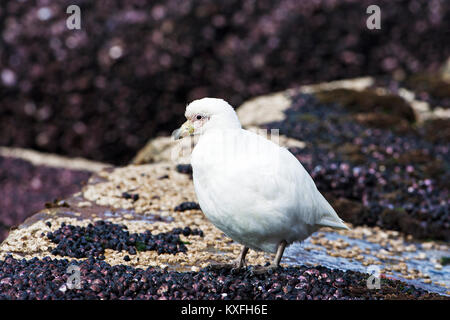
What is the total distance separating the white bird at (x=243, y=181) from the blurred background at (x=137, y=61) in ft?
20.7

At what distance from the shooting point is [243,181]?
404 cm

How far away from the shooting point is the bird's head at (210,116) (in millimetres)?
4184

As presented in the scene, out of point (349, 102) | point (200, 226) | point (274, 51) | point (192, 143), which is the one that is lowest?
point (200, 226)

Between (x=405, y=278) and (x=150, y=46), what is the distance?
6.55 m

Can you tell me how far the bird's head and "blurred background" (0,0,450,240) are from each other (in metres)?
6.23

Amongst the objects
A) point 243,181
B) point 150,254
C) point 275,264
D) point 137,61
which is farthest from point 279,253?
point 137,61

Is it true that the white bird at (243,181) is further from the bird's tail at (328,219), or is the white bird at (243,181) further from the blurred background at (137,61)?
the blurred background at (137,61)

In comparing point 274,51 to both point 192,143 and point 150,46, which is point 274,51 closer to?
point 150,46

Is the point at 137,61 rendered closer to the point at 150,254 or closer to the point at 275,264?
the point at 150,254

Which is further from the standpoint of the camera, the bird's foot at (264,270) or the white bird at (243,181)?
the bird's foot at (264,270)

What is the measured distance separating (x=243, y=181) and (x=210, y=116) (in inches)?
20.7

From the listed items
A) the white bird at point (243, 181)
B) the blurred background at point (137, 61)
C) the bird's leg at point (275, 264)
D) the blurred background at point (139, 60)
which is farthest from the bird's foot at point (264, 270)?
the blurred background at point (139, 60)

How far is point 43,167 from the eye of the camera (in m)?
10.2
